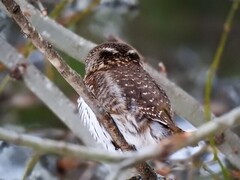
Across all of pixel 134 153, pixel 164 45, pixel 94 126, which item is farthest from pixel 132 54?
pixel 164 45

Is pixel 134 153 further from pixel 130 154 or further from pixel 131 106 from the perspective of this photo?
pixel 131 106

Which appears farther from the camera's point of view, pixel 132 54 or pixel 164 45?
pixel 164 45

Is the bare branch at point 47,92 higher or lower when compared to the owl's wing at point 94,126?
higher

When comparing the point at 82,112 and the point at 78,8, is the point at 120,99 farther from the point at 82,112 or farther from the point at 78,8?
the point at 78,8

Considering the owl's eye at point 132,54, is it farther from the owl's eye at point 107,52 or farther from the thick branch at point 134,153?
the thick branch at point 134,153

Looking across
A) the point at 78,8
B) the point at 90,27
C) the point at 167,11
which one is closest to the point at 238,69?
the point at 167,11

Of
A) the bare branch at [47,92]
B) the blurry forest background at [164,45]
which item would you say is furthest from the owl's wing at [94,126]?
the blurry forest background at [164,45]
